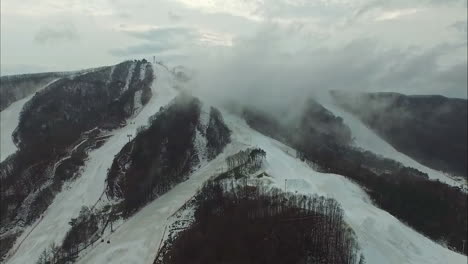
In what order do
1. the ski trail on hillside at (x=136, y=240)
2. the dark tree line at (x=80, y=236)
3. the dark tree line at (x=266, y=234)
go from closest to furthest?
the dark tree line at (x=266, y=234) → the ski trail on hillside at (x=136, y=240) → the dark tree line at (x=80, y=236)

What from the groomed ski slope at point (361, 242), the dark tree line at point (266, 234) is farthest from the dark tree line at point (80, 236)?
the dark tree line at point (266, 234)

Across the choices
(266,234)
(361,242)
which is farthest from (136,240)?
(361,242)

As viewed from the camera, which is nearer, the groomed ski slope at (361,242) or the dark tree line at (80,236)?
the groomed ski slope at (361,242)

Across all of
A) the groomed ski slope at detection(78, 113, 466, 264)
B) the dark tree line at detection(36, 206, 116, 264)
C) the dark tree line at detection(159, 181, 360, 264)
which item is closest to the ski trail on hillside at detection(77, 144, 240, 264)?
the groomed ski slope at detection(78, 113, 466, 264)

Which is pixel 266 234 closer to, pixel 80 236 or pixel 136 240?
pixel 136 240

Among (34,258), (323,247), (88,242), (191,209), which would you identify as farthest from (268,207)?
(34,258)

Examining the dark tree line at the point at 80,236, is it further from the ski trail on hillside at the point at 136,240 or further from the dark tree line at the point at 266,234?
the dark tree line at the point at 266,234

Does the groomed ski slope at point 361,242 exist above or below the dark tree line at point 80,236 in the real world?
above

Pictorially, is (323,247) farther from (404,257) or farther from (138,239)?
(138,239)
